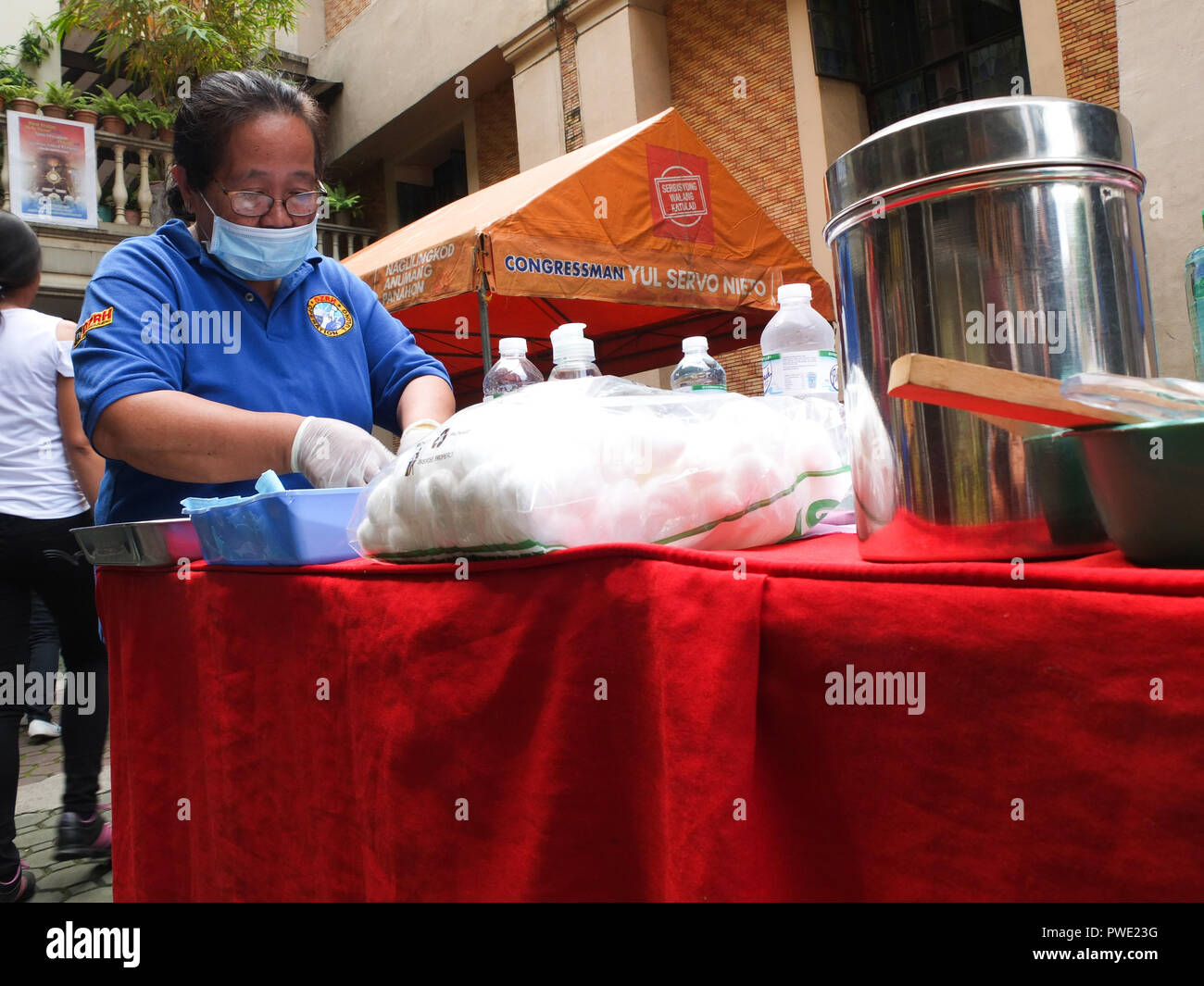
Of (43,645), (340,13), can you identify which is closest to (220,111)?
(43,645)

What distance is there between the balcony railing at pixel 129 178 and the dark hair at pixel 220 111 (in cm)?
914

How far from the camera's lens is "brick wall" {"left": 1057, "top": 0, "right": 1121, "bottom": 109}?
633 centimetres

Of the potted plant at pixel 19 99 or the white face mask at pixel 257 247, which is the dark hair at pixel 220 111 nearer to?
the white face mask at pixel 257 247

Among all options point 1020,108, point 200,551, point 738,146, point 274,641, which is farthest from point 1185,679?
point 738,146

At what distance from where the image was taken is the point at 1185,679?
16.7 inches

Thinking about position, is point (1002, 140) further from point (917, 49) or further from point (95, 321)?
point (917, 49)

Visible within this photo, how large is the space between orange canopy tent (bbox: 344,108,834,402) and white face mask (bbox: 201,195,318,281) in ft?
8.21

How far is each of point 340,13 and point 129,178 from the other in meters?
4.93

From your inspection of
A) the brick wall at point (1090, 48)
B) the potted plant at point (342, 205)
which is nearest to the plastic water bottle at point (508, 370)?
the brick wall at point (1090, 48)

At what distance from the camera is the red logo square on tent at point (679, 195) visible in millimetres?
4719

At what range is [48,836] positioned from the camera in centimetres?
283

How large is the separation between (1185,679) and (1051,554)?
0.16 m

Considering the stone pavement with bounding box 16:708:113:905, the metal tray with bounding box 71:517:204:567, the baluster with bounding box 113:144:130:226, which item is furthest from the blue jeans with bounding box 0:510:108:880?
the baluster with bounding box 113:144:130:226

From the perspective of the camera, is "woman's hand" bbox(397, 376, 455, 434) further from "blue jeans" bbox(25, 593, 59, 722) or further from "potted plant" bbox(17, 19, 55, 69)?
"potted plant" bbox(17, 19, 55, 69)
